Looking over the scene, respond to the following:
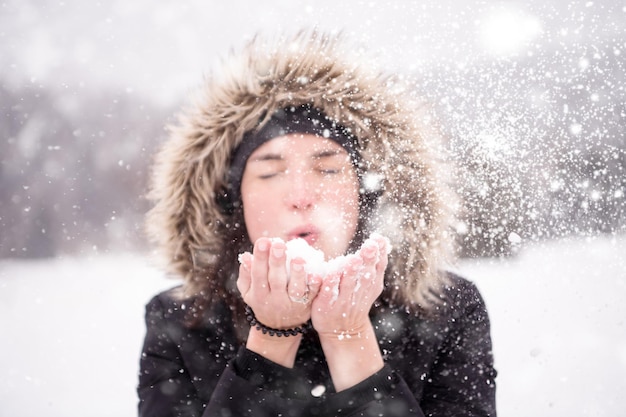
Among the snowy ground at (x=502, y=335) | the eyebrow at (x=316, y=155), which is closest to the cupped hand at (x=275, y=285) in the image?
the eyebrow at (x=316, y=155)

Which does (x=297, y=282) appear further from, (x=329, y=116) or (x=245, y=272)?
(x=329, y=116)

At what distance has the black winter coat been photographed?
1096 mm

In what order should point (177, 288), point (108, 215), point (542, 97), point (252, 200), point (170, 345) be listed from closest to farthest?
1. point (252, 200)
2. point (170, 345)
3. point (177, 288)
4. point (542, 97)
5. point (108, 215)

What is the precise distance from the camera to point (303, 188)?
1.21 metres

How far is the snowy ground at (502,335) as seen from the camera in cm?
242

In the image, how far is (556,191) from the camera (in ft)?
7.51

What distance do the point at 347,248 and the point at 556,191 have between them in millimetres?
1444

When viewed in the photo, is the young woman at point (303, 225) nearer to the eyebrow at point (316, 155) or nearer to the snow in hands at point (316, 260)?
the eyebrow at point (316, 155)

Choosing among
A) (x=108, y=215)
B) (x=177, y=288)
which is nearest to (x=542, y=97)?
(x=177, y=288)

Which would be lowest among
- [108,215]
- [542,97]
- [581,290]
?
[581,290]

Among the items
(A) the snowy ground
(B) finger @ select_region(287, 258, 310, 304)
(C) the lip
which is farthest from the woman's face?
(A) the snowy ground

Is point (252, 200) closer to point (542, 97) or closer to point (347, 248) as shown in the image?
point (347, 248)

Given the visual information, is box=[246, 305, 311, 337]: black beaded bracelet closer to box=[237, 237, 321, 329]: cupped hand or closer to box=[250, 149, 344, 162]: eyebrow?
box=[237, 237, 321, 329]: cupped hand

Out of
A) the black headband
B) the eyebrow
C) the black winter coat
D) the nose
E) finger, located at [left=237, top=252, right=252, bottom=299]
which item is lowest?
the black winter coat
